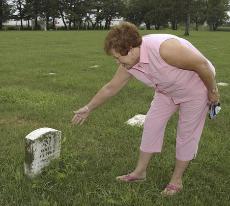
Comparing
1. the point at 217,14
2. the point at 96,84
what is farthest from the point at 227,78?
the point at 217,14

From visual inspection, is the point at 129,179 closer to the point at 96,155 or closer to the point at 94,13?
the point at 96,155

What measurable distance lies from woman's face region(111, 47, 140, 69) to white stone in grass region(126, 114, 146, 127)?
9.75 ft

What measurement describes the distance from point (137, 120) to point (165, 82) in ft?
9.96

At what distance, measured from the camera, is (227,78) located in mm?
12070

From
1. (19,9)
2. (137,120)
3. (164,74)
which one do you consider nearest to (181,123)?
(164,74)

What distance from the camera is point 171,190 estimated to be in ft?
15.1

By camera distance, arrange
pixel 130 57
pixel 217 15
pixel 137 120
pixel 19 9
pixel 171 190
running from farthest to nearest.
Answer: pixel 217 15
pixel 19 9
pixel 137 120
pixel 171 190
pixel 130 57

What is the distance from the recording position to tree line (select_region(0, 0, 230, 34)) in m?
84.1

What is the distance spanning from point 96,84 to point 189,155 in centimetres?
629

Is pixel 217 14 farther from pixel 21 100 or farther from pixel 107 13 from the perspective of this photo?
pixel 21 100

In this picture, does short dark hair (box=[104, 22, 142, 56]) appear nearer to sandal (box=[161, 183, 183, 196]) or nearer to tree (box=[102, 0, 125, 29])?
sandal (box=[161, 183, 183, 196])

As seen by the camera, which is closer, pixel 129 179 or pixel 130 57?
pixel 130 57

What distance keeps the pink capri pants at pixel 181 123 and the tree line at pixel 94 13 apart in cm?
7284

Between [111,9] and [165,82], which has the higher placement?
[111,9]
